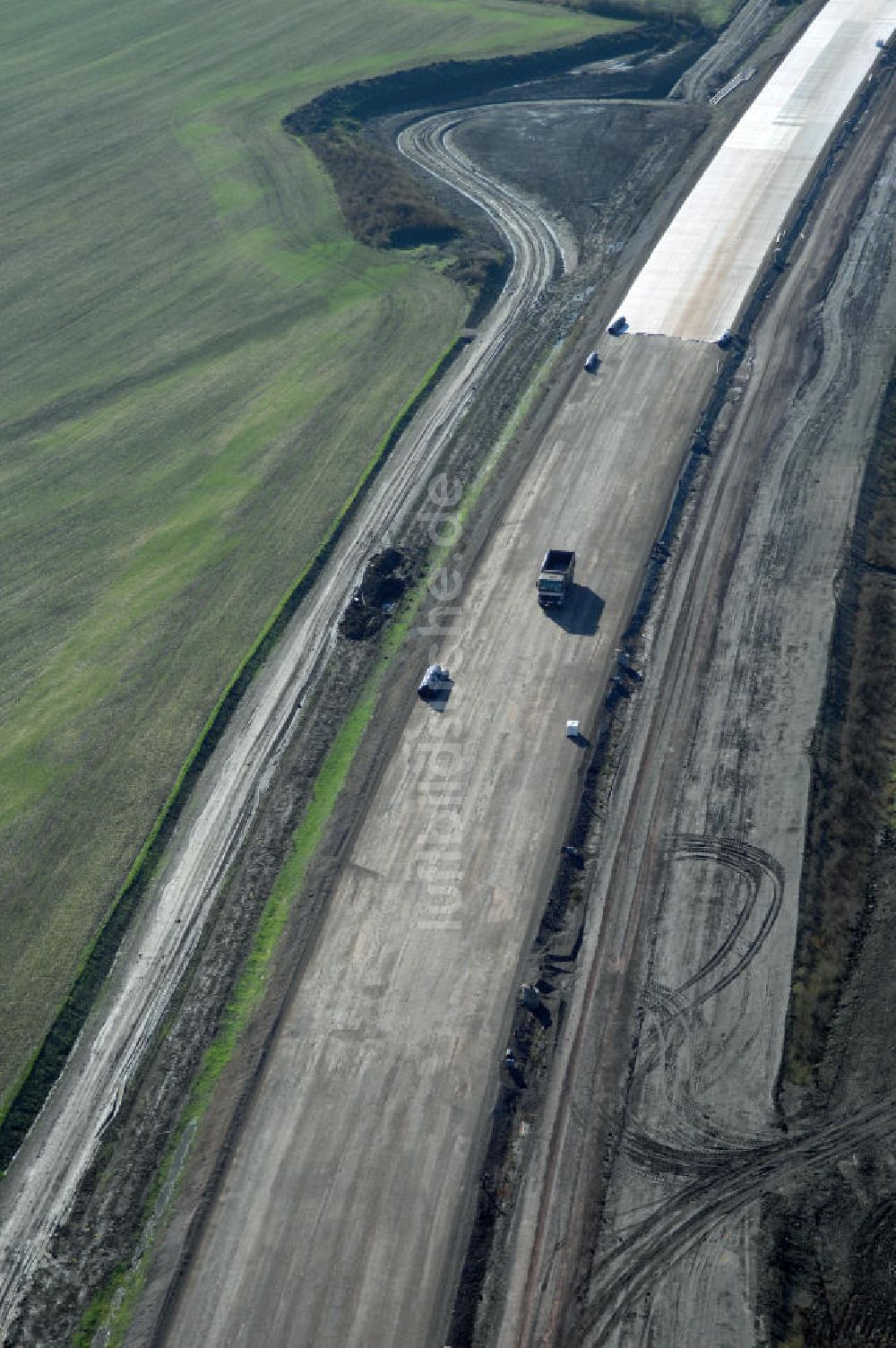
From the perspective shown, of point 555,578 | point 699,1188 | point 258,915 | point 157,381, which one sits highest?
point 157,381

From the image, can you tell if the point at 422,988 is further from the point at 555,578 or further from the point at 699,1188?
the point at 555,578

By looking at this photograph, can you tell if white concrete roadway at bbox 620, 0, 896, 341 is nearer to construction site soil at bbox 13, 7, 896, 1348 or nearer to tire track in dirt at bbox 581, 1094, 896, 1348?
construction site soil at bbox 13, 7, 896, 1348

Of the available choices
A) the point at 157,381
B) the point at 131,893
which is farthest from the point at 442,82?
the point at 131,893

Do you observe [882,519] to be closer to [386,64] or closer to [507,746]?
[507,746]

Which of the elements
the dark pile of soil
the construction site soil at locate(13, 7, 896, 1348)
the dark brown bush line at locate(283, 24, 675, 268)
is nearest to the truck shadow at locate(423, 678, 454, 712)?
the construction site soil at locate(13, 7, 896, 1348)

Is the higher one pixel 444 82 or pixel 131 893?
pixel 444 82

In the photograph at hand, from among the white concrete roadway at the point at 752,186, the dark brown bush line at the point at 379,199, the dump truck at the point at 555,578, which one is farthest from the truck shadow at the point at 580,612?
the dark brown bush line at the point at 379,199

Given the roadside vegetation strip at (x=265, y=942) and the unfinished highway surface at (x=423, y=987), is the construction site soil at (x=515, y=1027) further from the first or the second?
the unfinished highway surface at (x=423, y=987)
